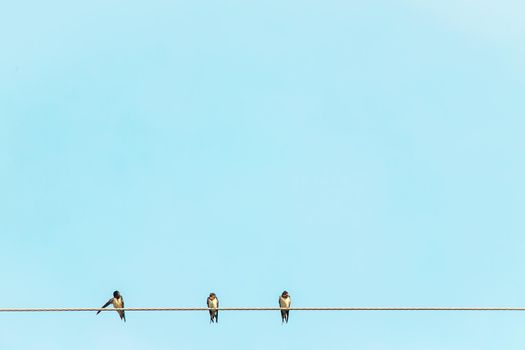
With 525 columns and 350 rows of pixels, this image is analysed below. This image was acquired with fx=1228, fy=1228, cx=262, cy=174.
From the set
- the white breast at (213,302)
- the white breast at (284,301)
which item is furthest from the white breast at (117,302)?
the white breast at (284,301)

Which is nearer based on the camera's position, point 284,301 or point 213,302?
point 213,302

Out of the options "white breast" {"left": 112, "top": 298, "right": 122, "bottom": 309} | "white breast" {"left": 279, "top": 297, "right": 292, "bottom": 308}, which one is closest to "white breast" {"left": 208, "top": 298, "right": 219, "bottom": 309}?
"white breast" {"left": 279, "top": 297, "right": 292, "bottom": 308}

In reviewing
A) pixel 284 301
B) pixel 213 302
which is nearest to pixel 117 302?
pixel 213 302

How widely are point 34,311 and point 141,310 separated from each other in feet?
5.44

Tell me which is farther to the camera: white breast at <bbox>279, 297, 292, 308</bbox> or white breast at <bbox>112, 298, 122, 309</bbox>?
white breast at <bbox>279, 297, 292, 308</bbox>

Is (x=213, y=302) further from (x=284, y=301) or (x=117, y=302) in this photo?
(x=117, y=302)

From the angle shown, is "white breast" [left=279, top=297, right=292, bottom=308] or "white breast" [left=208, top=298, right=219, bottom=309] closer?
Result: "white breast" [left=208, top=298, right=219, bottom=309]

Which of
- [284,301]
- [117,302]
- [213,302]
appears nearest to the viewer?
[117,302]

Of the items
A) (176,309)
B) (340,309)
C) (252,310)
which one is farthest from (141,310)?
(340,309)

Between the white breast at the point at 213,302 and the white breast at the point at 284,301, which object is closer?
the white breast at the point at 213,302

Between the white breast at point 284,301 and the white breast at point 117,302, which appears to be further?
the white breast at point 284,301

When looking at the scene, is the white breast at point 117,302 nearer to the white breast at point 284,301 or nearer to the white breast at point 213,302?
the white breast at point 213,302

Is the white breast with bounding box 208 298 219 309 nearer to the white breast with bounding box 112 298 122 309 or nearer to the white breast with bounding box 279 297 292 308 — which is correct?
the white breast with bounding box 279 297 292 308

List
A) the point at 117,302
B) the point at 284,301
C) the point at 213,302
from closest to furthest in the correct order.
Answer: the point at 117,302 < the point at 213,302 < the point at 284,301
